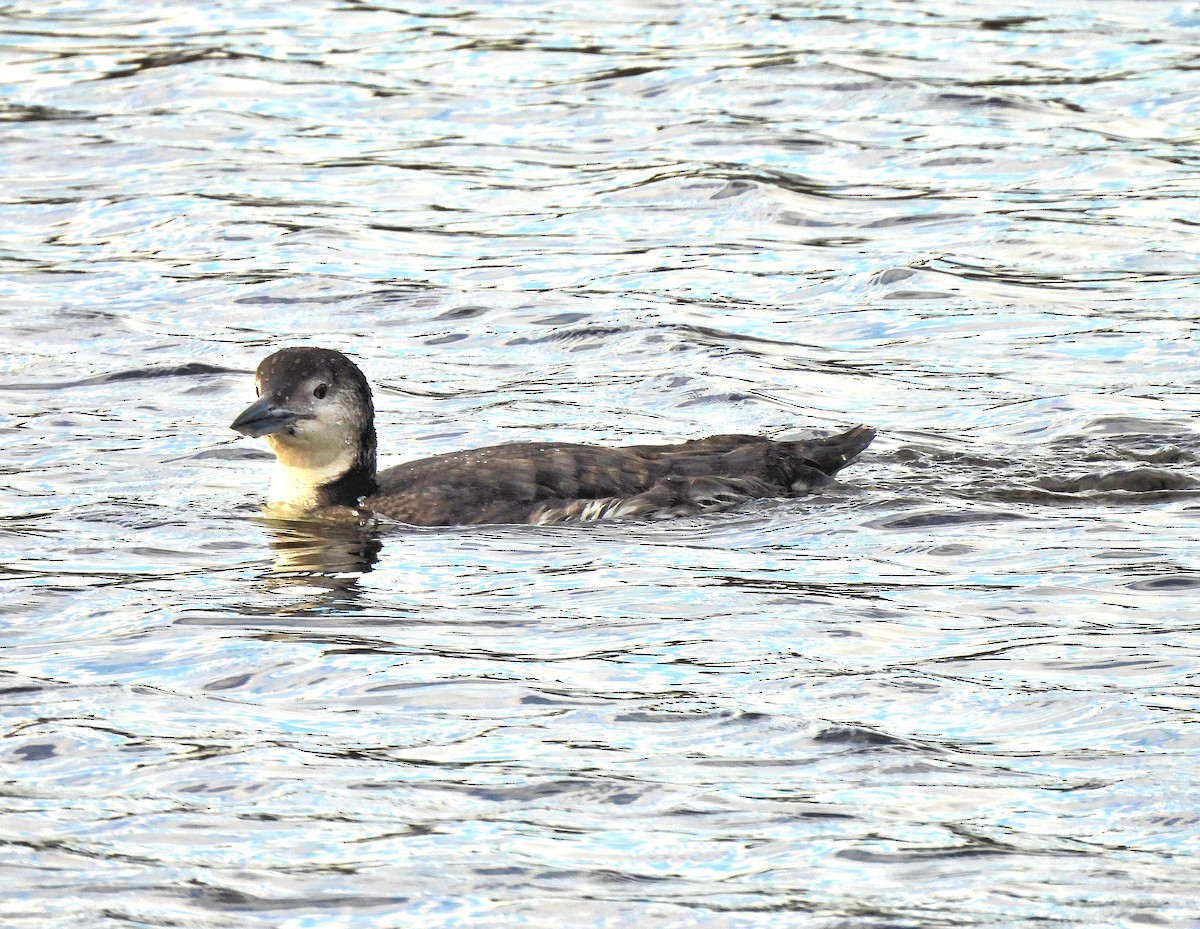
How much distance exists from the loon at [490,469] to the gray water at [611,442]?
0.12 meters

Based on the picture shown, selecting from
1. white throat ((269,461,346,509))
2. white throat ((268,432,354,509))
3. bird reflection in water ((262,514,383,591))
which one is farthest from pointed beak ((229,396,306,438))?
bird reflection in water ((262,514,383,591))

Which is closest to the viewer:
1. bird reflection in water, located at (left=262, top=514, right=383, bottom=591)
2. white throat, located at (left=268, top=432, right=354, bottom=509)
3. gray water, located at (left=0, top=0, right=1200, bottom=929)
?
gray water, located at (left=0, top=0, right=1200, bottom=929)

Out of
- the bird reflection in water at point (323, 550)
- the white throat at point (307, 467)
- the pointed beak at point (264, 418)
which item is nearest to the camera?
the bird reflection in water at point (323, 550)

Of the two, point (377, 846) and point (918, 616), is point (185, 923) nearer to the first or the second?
point (377, 846)

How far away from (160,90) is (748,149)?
4.63 meters

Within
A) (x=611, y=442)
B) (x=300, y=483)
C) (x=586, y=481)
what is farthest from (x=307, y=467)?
(x=611, y=442)

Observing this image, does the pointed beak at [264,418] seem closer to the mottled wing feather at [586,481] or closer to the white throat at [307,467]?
the white throat at [307,467]

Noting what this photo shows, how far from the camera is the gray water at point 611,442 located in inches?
269

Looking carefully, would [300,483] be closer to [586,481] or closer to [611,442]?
[586,481]

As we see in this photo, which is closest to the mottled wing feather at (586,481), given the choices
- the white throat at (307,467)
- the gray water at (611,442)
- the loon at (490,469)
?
the loon at (490,469)

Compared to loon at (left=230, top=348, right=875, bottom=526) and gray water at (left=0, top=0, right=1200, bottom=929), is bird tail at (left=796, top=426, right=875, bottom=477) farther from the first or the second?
gray water at (left=0, top=0, right=1200, bottom=929)

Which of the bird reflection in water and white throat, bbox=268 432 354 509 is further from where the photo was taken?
white throat, bbox=268 432 354 509

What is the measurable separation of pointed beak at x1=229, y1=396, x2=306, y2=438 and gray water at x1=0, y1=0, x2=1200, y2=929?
18.1 inches

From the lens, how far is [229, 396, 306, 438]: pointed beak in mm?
10383
